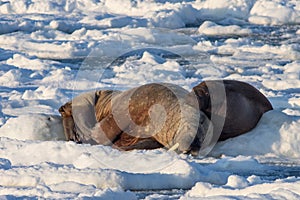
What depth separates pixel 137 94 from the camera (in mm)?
6180

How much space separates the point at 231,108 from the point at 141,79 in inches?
149

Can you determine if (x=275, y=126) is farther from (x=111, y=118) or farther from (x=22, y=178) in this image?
(x=22, y=178)

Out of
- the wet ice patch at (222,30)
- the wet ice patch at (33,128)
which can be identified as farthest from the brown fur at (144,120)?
the wet ice patch at (222,30)

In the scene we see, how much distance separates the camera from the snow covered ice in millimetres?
4473

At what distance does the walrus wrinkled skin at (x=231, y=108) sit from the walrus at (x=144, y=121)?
0.48ft

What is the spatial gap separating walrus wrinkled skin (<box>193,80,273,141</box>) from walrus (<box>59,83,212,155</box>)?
148 mm

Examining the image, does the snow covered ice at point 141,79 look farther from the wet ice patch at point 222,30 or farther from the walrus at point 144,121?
the walrus at point 144,121

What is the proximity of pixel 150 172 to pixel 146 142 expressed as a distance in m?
1.17

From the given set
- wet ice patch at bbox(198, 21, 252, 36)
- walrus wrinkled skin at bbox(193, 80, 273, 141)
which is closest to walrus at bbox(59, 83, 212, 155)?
→ walrus wrinkled skin at bbox(193, 80, 273, 141)

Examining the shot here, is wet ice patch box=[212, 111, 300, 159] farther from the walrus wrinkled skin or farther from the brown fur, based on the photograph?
the brown fur

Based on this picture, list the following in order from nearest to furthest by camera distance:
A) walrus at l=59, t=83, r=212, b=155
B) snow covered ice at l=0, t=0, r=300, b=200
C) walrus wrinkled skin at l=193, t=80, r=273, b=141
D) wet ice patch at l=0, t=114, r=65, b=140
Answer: snow covered ice at l=0, t=0, r=300, b=200
walrus at l=59, t=83, r=212, b=155
walrus wrinkled skin at l=193, t=80, r=273, b=141
wet ice patch at l=0, t=114, r=65, b=140

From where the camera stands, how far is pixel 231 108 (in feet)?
19.7

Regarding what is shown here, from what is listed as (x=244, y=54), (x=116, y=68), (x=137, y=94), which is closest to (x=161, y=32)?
(x=244, y=54)

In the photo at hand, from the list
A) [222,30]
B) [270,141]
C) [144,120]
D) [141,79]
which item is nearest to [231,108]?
[270,141]
